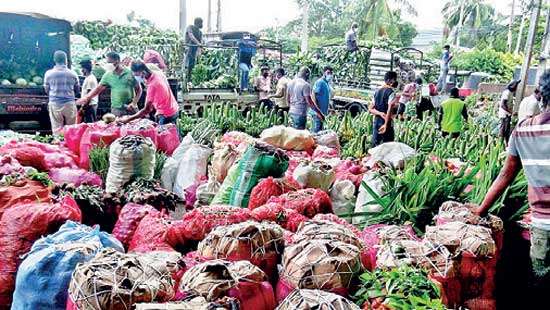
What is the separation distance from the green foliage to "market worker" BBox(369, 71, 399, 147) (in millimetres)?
5273

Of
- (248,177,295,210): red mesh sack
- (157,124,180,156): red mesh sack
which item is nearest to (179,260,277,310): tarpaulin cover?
(248,177,295,210): red mesh sack

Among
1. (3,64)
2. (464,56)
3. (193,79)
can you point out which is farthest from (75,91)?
(464,56)

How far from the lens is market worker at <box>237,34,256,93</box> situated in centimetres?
1305

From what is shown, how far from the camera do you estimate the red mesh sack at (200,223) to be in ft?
11.0

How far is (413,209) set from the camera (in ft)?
13.0

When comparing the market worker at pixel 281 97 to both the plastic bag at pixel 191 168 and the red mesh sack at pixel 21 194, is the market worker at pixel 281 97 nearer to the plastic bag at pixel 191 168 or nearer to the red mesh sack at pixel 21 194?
the plastic bag at pixel 191 168

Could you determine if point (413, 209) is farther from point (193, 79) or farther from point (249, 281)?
point (193, 79)

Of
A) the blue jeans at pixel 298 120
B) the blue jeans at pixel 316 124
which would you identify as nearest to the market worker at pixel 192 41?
the blue jeans at pixel 298 120

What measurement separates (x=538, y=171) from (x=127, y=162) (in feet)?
11.4

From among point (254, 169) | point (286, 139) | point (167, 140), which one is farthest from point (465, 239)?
point (167, 140)

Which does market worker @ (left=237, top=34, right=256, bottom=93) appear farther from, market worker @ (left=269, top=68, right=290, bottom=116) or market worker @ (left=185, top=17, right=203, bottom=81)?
market worker @ (left=269, top=68, right=290, bottom=116)

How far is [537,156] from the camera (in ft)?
10.2

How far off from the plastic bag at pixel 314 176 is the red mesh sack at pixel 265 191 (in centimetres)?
36

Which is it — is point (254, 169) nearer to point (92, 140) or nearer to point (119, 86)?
point (92, 140)
